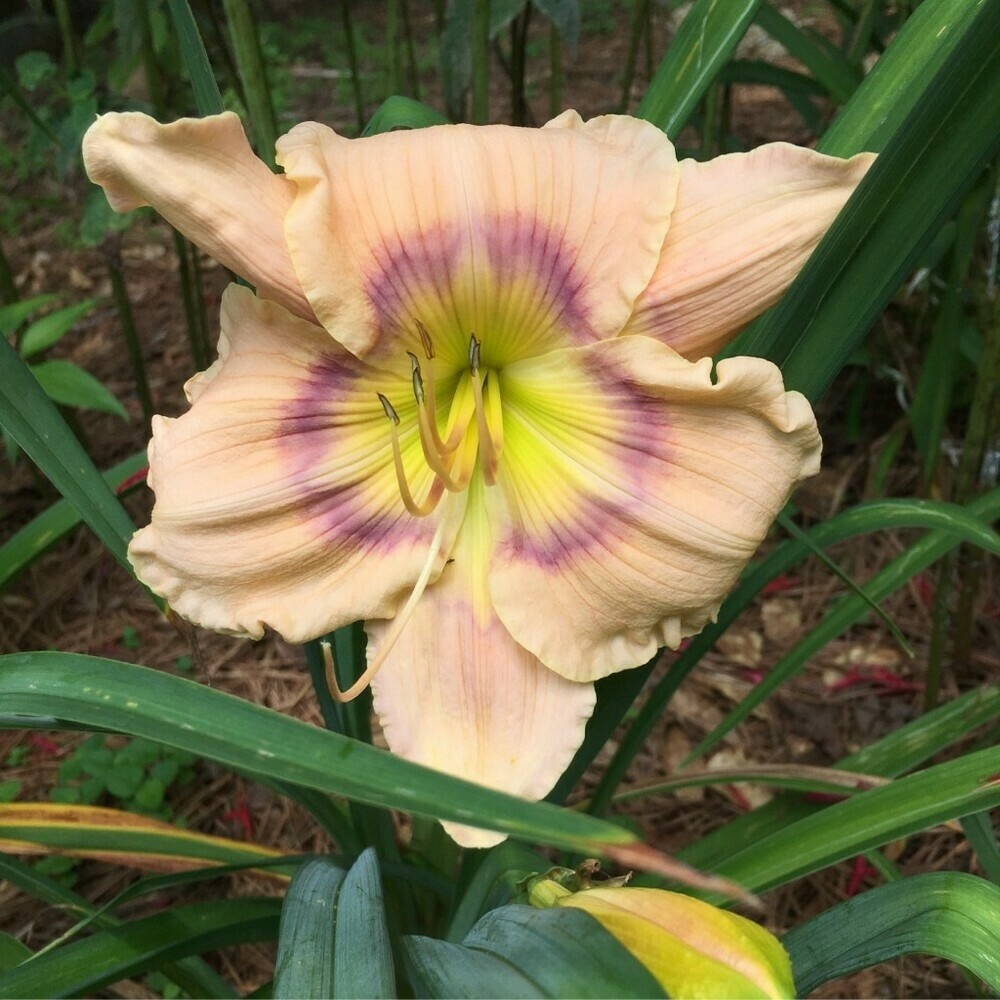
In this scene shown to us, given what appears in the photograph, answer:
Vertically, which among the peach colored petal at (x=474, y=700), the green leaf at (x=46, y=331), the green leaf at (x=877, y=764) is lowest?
the green leaf at (x=877, y=764)

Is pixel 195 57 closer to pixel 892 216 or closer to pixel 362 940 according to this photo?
pixel 892 216

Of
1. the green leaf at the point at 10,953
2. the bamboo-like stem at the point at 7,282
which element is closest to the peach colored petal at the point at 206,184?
the green leaf at the point at 10,953

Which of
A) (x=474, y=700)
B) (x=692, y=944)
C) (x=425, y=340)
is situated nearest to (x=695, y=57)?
(x=425, y=340)

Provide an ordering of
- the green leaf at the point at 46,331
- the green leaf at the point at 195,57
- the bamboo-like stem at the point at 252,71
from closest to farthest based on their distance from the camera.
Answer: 1. the green leaf at the point at 195,57
2. the bamboo-like stem at the point at 252,71
3. the green leaf at the point at 46,331

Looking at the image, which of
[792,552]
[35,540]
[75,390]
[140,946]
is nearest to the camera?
[140,946]

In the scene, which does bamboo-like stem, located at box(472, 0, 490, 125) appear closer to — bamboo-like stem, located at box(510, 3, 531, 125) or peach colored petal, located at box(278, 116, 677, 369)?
bamboo-like stem, located at box(510, 3, 531, 125)

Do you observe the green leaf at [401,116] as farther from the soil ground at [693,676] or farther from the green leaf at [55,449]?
the soil ground at [693,676]

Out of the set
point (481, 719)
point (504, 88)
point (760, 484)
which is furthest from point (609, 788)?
point (504, 88)
